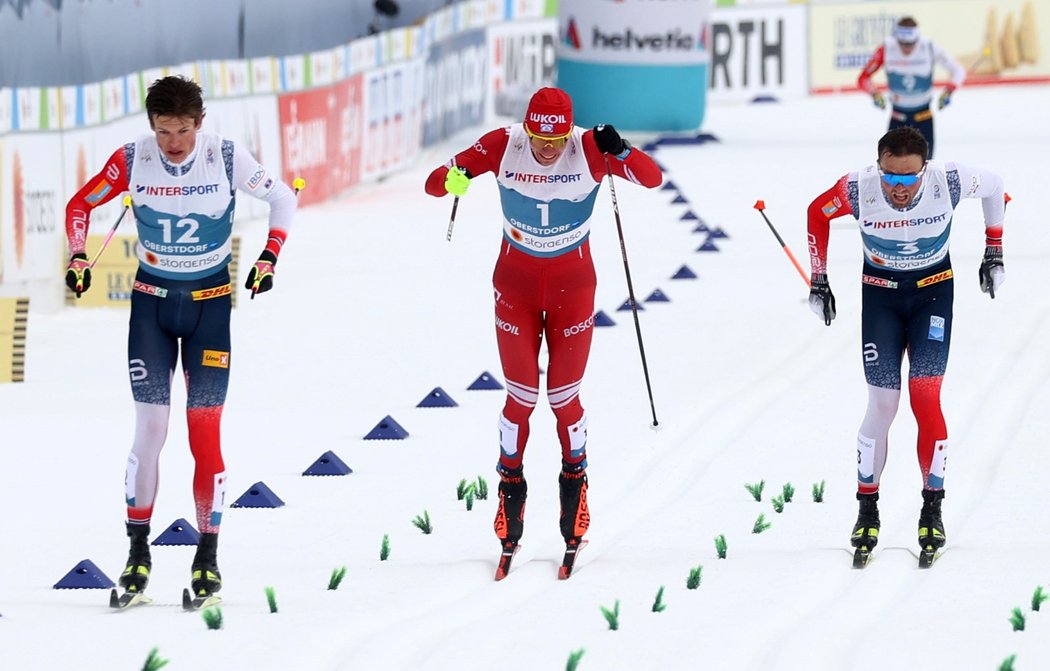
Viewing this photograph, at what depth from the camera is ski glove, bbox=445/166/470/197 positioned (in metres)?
8.75

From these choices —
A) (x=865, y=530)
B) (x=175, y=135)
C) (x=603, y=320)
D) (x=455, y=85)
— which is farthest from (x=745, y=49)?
(x=175, y=135)

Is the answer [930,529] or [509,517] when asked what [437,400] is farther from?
[930,529]

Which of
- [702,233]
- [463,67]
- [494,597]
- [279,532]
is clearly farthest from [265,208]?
[494,597]

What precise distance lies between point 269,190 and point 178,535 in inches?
74.7

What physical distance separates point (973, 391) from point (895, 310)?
4067 mm

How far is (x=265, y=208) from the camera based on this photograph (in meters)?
21.3

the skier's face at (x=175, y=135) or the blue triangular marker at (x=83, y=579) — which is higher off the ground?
the skier's face at (x=175, y=135)

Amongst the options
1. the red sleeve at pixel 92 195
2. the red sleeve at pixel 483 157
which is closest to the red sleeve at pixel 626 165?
the red sleeve at pixel 483 157

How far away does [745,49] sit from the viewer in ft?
108

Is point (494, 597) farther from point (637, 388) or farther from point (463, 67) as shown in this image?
point (463, 67)

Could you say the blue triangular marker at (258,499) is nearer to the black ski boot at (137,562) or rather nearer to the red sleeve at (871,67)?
the black ski boot at (137,562)

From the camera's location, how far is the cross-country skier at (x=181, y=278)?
26.9 ft

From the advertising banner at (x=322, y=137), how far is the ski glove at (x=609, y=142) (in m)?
13.2

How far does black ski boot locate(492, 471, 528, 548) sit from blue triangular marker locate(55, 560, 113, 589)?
5.39 feet
